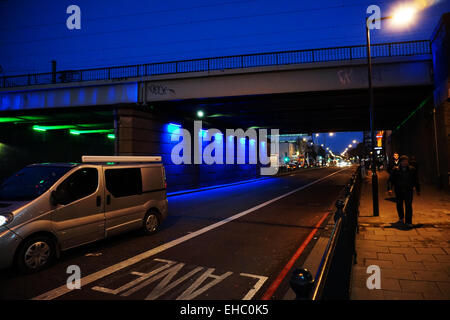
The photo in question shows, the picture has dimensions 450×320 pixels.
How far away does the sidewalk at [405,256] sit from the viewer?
3844mm

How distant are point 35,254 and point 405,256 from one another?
22.5 ft

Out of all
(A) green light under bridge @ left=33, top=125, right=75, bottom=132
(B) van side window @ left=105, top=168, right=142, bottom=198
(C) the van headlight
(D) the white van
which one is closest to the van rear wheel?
(D) the white van

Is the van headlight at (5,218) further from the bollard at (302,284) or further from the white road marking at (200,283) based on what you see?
the bollard at (302,284)

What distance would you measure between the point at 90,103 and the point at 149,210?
1291cm

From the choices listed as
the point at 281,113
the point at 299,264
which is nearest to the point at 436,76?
the point at 281,113

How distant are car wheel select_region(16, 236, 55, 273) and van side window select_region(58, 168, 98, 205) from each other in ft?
2.50

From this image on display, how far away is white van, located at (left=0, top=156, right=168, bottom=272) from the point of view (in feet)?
14.5

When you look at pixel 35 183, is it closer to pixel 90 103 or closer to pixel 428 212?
pixel 428 212

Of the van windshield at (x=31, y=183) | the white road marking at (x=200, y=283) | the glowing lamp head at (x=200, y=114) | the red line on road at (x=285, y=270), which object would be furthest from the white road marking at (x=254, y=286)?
the glowing lamp head at (x=200, y=114)

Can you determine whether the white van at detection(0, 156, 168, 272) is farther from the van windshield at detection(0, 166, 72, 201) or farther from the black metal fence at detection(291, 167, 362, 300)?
the black metal fence at detection(291, 167, 362, 300)

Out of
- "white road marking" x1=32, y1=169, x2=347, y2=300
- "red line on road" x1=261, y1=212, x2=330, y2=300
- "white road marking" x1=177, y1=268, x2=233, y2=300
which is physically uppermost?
"white road marking" x1=32, y1=169, x2=347, y2=300

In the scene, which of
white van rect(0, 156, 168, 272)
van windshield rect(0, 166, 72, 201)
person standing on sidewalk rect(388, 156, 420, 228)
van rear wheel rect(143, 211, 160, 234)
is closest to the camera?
white van rect(0, 156, 168, 272)

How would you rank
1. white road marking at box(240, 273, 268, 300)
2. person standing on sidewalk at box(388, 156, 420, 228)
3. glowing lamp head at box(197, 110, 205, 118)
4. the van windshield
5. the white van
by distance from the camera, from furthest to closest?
1. glowing lamp head at box(197, 110, 205, 118)
2. person standing on sidewalk at box(388, 156, 420, 228)
3. the van windshield
4. the white van
5. white road marking at box(240, 273, 268, 300)

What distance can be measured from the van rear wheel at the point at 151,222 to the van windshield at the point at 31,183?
239cm
